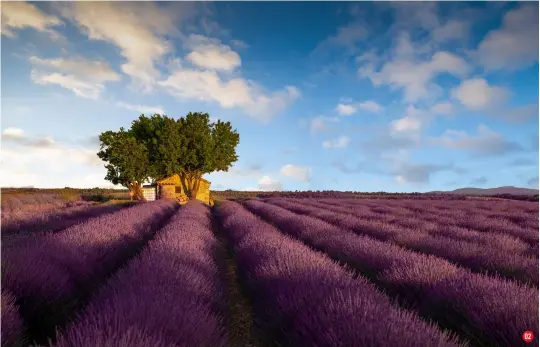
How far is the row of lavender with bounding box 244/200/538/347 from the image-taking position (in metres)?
2.74

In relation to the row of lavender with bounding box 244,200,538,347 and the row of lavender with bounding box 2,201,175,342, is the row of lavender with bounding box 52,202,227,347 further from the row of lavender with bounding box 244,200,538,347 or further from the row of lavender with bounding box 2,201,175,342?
the row of lavender with bounding box 244,200,538,347

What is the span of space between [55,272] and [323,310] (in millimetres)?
3011

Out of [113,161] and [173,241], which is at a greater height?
[113,161]

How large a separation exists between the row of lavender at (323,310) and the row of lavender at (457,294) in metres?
0.31

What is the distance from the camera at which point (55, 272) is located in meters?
3.79

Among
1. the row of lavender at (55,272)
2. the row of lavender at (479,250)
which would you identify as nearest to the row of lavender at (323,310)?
the row of lavender at (55,272)

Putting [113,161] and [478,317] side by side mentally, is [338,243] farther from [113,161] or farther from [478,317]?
[113,161]

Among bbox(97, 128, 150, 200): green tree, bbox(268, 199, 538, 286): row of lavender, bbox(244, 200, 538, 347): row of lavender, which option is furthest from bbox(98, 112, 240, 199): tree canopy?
bbox(244, 200, 538, 347): row of lavender

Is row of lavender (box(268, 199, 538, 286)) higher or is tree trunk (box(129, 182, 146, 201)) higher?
tree trunk (box(129, 182, 146, 201))

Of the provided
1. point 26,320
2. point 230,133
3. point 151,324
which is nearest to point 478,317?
point 151,324

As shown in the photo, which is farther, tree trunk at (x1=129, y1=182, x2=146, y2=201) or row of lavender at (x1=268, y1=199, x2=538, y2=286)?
tree trunk at (x1=129, y1=182, x2=146, y2=201)

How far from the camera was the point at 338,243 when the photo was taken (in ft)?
20.5

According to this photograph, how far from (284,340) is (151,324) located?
992 millimetres

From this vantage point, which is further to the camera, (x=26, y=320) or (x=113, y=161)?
(x=113, y=161)
